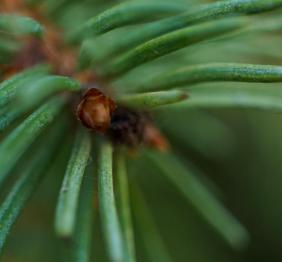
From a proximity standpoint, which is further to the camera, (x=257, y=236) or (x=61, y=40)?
(x=257, y=236)

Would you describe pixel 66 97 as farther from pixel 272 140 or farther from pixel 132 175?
pixel 272 140

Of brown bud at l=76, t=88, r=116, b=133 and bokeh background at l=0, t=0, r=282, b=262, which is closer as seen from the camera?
brown bud at l=76, t=88, r=116, b=133

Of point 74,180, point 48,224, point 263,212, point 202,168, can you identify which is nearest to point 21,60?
point 74,180

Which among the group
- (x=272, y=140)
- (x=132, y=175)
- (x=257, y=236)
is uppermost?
(x=272, y=140)

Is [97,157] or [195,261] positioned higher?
[195,261]

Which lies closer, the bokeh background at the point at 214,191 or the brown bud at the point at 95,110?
the brown bud at the point at 95,110

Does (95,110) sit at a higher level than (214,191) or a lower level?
lower

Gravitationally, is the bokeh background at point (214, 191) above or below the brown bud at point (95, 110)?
above

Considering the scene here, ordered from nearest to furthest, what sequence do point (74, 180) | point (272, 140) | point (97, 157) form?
point (74, 180) → point (97, 157) → point (272, 140)

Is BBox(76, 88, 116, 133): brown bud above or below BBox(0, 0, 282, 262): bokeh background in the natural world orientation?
below

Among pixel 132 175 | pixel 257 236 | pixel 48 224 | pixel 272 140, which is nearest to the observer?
pixel 132 175

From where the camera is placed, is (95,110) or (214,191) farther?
(214,191)
